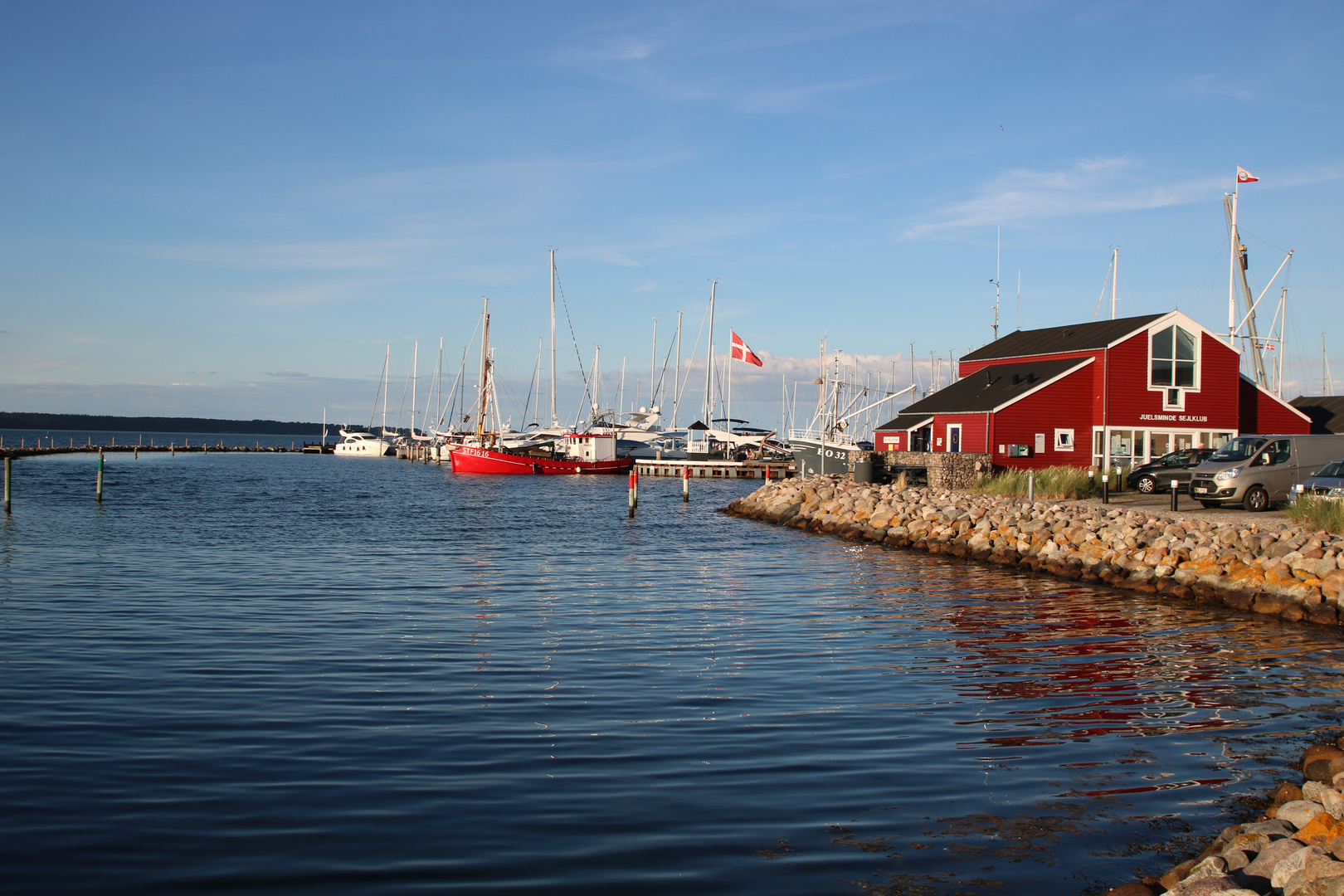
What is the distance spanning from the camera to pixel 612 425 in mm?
104938

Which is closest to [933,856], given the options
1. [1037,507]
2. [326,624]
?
[326,624]

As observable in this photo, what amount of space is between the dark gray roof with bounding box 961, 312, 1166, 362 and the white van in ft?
47.7

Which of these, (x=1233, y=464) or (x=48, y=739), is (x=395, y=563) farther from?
(x=1233, y=464)

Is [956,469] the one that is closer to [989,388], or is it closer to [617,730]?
[989,388]

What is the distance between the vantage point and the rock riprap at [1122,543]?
18844 mm

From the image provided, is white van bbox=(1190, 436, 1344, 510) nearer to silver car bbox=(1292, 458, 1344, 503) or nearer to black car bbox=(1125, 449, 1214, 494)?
silver car bbox=(1292, 458, 1344, 503)

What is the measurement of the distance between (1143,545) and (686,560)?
35.8 feet

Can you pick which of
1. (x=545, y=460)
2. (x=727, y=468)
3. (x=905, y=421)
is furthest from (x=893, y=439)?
(x=545, y=460)

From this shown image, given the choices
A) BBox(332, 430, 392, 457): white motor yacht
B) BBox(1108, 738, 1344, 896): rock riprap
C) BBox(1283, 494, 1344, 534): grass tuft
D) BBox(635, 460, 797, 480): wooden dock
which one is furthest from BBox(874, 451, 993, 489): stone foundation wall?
BBox(332, 430, 392, 457): white motor yacht

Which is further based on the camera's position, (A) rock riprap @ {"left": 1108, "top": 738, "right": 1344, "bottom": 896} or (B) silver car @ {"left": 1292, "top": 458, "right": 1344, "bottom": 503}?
(B) silver car @ {"left": 1292, "top": 458, "right": 1344, "bottom": 503}

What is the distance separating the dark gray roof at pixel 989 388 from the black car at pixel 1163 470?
585 cm

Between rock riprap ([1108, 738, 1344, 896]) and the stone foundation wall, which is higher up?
the stone foundation wall

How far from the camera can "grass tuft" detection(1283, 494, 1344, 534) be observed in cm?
2230

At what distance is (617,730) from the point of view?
10023 mm
